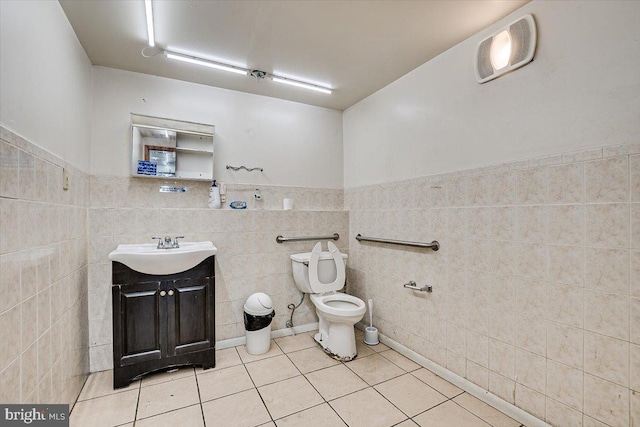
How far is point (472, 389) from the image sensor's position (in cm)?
188

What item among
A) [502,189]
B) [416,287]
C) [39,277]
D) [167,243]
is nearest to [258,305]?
[167,243]

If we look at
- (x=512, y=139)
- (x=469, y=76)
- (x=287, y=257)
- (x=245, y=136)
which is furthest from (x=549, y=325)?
(x=245, y=136)

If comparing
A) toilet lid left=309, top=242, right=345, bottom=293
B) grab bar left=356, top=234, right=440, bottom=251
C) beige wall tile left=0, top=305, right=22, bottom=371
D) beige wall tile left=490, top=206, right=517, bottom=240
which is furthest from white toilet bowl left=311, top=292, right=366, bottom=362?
beige wall tile left=0, top=305, right=22, bottom=371

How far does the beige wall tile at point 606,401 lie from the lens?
Result: 1272 millimetres

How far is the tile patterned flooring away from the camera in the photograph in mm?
1645

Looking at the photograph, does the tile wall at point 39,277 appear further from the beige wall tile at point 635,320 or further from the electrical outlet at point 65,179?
the beige wall tile at point 635,320

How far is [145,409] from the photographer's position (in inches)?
68.5

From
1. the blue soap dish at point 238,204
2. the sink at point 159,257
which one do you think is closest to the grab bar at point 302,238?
the blue soap dish at point 238,204

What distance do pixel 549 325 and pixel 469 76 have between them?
5.20 ft

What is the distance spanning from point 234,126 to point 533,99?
2.29 m

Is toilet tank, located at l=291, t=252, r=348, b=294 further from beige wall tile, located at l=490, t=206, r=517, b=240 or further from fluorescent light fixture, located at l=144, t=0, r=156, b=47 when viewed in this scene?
fluorescent light fixture, located at l=144, t=0, r=156, b=47

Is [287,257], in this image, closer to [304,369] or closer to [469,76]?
[304,369]

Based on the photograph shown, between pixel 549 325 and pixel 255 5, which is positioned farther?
pixel 255 5

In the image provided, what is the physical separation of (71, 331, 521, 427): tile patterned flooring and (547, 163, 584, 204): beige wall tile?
1.27 m
